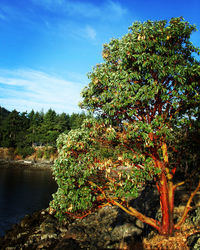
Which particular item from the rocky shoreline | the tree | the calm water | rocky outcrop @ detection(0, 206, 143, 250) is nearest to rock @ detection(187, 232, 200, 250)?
the rocky shoreline

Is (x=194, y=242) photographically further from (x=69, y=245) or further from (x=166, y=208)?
(x=69, y=245)

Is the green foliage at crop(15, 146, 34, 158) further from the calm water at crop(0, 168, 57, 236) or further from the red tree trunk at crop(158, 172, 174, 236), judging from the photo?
the red tree trunk at crop(158, 172, 174, 236)

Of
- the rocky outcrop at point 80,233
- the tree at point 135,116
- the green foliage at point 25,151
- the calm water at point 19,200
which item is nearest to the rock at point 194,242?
the tree at point 135,116

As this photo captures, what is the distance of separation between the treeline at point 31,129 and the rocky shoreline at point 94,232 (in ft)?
216

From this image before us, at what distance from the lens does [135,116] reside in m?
11.5

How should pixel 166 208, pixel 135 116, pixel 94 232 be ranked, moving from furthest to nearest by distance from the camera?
pixel 94 232 → pixel 135 116 → pixel 166 208

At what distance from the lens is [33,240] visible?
15.7 m

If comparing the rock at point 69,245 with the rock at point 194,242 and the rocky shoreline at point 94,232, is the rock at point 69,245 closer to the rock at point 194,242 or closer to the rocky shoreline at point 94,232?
the rocky shoreline at point 94,232

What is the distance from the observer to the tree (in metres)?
9.63

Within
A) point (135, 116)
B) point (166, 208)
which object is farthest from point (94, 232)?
point (135, 116)

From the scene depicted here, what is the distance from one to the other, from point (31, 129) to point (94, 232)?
9052cm

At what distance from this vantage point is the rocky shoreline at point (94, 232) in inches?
477

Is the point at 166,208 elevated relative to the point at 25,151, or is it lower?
elevated

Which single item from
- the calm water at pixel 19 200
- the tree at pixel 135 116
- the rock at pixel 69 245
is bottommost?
the calm water at pixel 19 200
